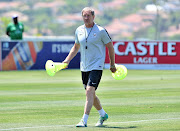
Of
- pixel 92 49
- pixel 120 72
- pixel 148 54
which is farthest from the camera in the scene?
pixel 148 54

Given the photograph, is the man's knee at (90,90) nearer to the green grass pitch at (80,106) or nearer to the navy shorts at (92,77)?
the navy shorts at (92,77)

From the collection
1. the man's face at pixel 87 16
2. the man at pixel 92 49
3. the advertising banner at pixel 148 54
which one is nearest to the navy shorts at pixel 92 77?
the man at pixel 92 49

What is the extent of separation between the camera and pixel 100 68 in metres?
10.9

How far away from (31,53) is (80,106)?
681 inches

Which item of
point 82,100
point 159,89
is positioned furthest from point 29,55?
point 82,100

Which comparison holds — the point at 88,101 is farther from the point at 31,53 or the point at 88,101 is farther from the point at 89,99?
the point at 31,53

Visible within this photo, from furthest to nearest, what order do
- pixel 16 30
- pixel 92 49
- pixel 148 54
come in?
pixel 148 54 → pixel 16 30 → pixel 92 49

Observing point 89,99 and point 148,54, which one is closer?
point 89,99

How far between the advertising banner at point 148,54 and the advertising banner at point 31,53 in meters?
2.41

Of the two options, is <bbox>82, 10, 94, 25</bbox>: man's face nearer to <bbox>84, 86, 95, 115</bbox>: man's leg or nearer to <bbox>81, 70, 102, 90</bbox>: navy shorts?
<bbox>81, 70, 102, 90</bbox>: navy shorts

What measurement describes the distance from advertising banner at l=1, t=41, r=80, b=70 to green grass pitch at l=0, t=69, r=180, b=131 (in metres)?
9.05

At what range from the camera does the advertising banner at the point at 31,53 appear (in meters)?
30.6

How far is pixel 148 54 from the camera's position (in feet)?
104

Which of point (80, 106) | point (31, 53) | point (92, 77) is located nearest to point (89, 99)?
point (92, 77)
